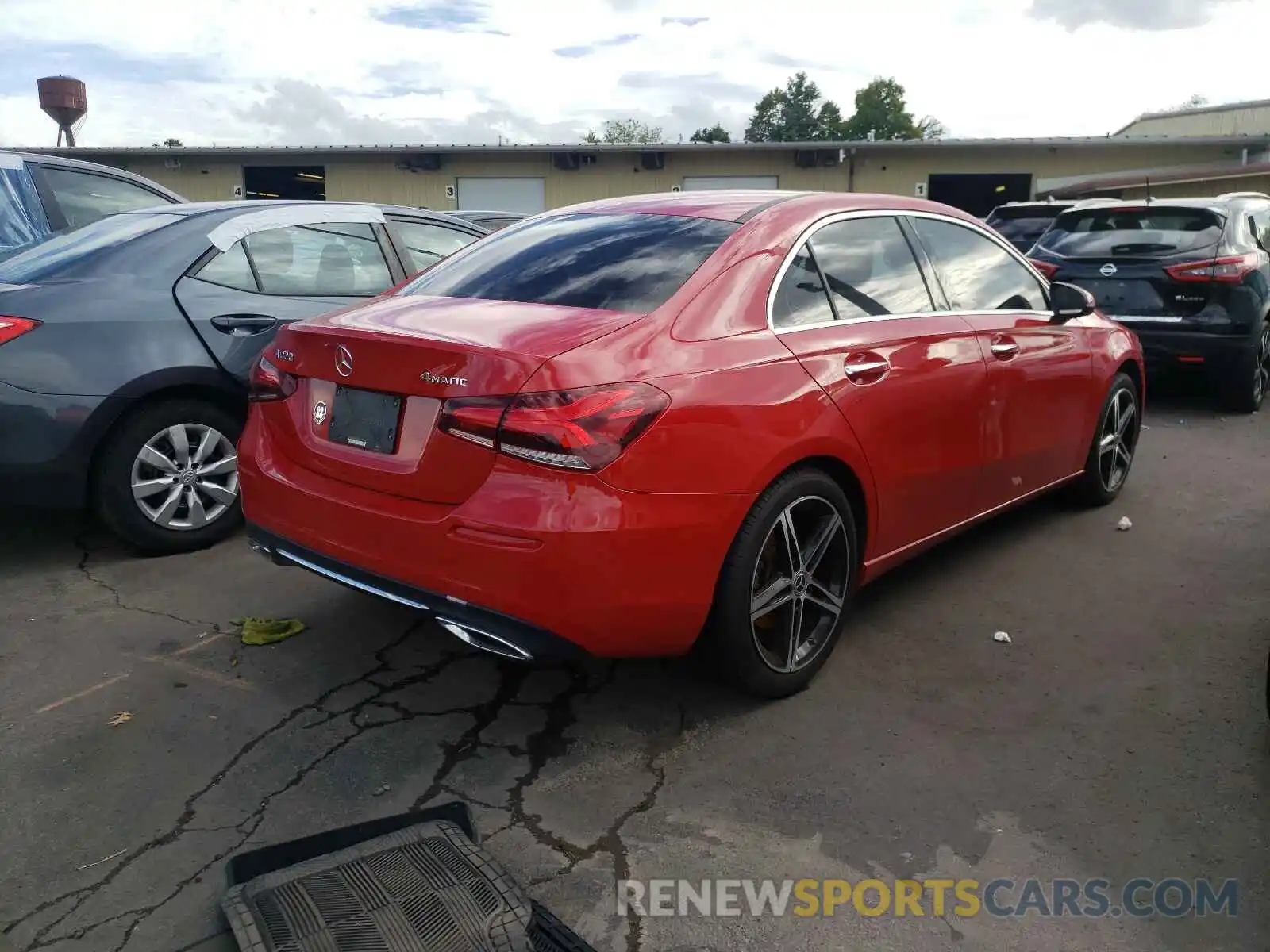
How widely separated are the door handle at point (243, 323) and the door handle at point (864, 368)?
2884mm

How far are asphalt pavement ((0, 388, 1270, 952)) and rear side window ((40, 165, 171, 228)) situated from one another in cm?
289

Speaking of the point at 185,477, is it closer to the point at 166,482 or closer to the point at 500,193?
the point at 166,482

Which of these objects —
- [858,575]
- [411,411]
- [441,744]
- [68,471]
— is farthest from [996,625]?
[68,471]

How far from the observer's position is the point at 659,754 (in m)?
3.06

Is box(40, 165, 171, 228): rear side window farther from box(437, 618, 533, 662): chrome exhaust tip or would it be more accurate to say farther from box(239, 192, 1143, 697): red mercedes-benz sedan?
box(437, 618, 533, 662): chrome exhaust tip

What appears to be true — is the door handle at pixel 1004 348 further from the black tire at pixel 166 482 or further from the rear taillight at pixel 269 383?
the black tire at pixel 166 482

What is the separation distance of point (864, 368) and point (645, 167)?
25340 millimetres

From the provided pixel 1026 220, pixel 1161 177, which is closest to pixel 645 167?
pixel 1161 177

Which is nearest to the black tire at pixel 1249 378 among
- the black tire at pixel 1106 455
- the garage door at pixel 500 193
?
the black tire at pixel 1106 455

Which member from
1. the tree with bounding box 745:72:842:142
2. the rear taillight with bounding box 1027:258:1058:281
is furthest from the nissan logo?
the tree with bounding box 745:72:842:142

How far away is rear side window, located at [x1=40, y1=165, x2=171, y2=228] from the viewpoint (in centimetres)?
633

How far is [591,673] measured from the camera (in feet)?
11.8

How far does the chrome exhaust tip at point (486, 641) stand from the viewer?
8.97 feet

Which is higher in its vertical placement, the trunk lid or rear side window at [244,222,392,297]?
rear side window at [244,222,392,297]
